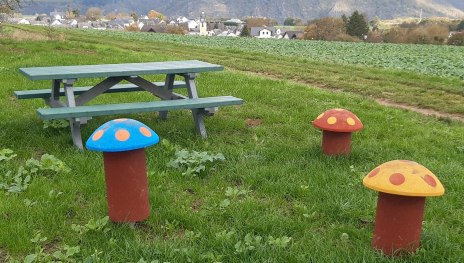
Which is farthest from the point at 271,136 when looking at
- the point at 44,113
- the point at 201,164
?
the point at 44,113

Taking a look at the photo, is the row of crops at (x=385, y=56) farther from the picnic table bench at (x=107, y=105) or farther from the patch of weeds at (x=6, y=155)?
the patch of weeds at (x=6, y=155)

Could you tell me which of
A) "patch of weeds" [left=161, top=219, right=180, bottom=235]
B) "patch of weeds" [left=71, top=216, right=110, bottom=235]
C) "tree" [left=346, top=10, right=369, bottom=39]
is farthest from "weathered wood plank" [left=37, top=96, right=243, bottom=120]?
"tree" [left=346, top=10, right=369, bottom=39]

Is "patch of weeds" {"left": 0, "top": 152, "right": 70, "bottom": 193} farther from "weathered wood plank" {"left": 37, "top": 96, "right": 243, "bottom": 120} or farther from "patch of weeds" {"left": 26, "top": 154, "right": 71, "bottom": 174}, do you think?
"weathered wood plank" {"left": 37, "top": 96, "right": 243, "bottom": 120}

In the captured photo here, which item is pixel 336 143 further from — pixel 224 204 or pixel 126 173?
pixel 126 173

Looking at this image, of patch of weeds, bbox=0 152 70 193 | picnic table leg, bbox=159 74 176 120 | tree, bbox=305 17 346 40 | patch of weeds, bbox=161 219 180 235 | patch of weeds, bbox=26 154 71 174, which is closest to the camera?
patch of weeds, bbox=161 219 180 235

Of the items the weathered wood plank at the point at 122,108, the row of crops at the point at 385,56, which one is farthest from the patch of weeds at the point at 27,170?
the row of crops at the point at 385,56

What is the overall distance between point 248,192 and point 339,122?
136 cm

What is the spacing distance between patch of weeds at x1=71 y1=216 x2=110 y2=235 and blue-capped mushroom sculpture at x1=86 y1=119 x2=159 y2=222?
0.12 meters

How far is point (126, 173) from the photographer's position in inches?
137

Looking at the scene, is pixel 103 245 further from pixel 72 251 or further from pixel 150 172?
pixel 150 172

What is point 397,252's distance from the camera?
10.2ft

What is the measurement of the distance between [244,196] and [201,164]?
0.82 meters

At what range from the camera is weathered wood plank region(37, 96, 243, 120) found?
16.7 feet

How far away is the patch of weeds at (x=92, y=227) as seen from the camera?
133 inches
